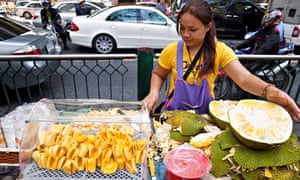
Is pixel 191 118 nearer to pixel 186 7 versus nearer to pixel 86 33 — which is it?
pixel 186 7

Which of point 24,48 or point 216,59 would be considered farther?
point 24,48

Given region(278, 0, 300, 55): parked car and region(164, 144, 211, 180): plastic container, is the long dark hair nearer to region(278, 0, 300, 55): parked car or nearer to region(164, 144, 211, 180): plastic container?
region(164, 144, 211, 180): plastic container

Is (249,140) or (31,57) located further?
(31,57)

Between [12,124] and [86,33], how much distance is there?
5980 mm

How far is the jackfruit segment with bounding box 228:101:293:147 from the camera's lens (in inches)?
39.6

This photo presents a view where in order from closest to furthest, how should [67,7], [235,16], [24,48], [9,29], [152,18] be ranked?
1. [24,48]
2. [9,29]
3. [152,18]
4. [235,16]
5. [67,7]

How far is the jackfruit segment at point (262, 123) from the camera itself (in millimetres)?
1005

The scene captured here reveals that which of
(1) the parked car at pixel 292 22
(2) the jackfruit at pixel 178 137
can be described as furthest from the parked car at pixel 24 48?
(1) the parked car at pixel 292 22

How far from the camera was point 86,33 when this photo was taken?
276 inches

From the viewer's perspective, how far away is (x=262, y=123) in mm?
1082

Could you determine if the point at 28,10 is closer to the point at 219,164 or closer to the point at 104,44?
the point at 104,44

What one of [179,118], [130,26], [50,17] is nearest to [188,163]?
[179,118]

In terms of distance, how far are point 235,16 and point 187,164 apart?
9.57m

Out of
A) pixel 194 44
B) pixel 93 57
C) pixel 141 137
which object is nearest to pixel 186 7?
pixel 194 44
